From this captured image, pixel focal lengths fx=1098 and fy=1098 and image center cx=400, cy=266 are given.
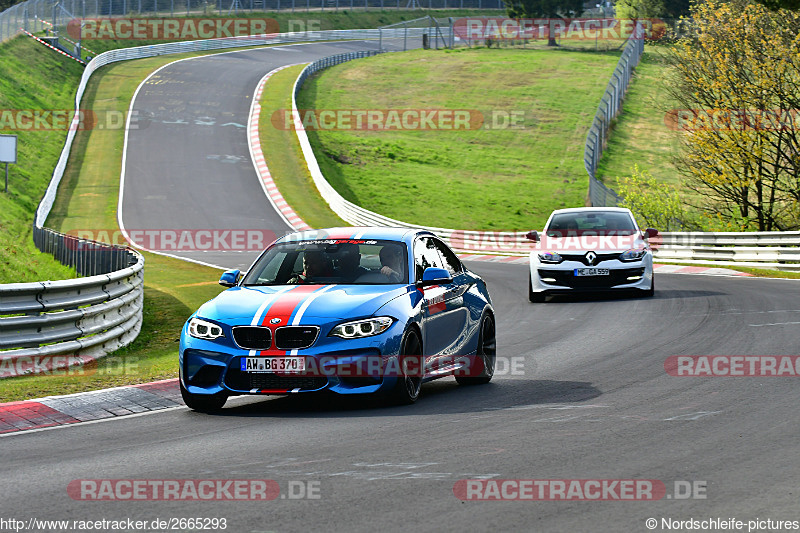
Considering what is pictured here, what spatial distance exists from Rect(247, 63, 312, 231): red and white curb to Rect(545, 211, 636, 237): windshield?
63.6 feet

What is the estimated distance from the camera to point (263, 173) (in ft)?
165

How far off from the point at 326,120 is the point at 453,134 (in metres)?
8.37

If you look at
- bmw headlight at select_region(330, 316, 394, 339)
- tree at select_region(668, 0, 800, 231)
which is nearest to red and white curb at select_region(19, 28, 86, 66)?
tree at select_region(668, 0, 800, 231)

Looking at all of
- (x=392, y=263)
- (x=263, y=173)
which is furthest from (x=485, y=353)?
(x=263, y=173)

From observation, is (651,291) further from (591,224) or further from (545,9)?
(545,9)

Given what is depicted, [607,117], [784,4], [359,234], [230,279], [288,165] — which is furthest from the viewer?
[607,117]

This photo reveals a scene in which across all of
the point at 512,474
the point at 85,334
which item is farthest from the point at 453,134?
the point at 512,474

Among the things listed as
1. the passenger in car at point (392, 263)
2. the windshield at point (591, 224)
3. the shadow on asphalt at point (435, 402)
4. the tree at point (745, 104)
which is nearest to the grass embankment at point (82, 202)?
the shadow on asphalt at point (435, 402)

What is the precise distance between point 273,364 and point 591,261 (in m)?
11.7

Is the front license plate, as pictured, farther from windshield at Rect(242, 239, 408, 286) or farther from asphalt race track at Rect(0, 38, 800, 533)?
windshield at Rect(242, 239, 408, 286)

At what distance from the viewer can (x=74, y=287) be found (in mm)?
12578

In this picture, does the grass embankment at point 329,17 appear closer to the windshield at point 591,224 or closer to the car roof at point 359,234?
the windshield at point 591,224

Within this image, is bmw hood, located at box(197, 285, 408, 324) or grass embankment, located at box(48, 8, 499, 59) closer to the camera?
bmw hood, located at box(197, 285, 408, 324)

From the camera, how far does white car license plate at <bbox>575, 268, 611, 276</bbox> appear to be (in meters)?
19.6
